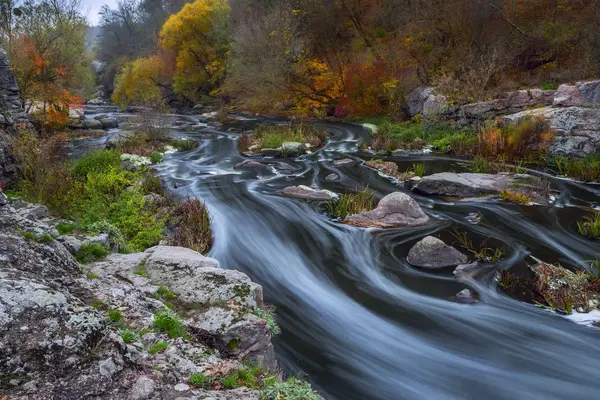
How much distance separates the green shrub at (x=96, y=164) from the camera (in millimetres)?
10232

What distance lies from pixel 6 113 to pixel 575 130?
16.8 meters

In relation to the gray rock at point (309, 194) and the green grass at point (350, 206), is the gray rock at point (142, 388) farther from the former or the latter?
the gray rock at point (309, 194)

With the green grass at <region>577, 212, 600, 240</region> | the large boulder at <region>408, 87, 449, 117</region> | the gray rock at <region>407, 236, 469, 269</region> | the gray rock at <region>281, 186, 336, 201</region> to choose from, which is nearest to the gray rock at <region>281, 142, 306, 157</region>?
the gray rock at <region>281, 186, 336, 201</region>

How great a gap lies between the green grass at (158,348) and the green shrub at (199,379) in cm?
35

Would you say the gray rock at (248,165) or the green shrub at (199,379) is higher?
the gray rock at (248,165)

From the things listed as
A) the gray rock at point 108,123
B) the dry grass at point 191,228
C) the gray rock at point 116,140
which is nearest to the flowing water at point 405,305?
the dry grass at point 191,228

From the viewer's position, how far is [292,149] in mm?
16812

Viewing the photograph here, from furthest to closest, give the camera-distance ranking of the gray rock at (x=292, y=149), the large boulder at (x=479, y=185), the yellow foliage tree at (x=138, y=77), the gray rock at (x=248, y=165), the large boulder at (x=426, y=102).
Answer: the yellow foliage tree at (x=138, y=77), the large boulder at (x=426, y=102), the gray rock at (x=292, y=149), the gray rock at (x=248, y=165), the large boulder at (x=479, y=185)

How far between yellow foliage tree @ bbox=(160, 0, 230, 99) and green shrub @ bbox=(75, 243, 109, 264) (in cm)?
3454

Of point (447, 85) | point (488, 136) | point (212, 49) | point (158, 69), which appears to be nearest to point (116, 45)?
point (158, 69)

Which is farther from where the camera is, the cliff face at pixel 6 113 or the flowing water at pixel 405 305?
the cliff face at pixel 6 113

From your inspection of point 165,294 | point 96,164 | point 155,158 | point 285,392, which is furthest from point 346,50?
point 285,392

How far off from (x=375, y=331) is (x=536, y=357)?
2.03 m

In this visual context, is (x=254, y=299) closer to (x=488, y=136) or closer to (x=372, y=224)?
(x=372, y=224)
